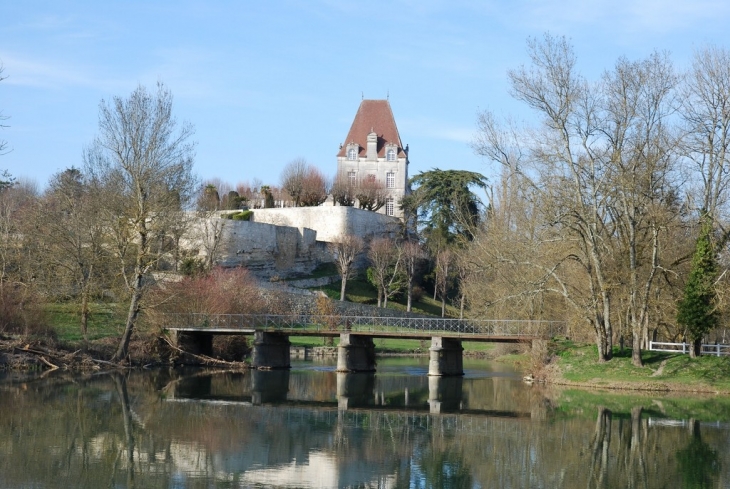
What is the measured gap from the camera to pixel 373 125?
86.1m

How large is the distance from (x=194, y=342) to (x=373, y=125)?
48653 mm

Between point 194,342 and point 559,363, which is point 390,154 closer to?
point 194,342

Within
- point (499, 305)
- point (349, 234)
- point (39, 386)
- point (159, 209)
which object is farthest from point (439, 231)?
point (39, 386)

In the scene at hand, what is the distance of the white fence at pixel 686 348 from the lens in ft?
104

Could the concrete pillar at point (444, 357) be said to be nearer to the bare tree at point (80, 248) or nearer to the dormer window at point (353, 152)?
the bare tree at point (80, 248)

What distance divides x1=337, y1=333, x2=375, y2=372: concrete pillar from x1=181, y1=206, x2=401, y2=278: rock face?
14.7 m

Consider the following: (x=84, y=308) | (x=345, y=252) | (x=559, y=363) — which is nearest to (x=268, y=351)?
(x=84, y=308)

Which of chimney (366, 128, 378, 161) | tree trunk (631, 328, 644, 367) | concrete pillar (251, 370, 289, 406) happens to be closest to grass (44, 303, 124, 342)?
concrete pillar (251, 370, 289, 406)

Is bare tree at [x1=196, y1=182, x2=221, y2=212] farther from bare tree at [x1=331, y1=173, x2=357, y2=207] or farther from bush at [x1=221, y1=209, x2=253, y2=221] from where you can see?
bare tree at [x1=331, y1=173, x2=357, y2=207]

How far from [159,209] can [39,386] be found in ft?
32.8

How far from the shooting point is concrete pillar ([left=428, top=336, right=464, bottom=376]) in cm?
3712

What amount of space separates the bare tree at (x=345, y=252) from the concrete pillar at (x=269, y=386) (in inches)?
986

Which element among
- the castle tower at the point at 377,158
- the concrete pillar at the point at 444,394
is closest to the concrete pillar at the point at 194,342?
the concrete pillar at the point at 444,394

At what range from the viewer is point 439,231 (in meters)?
67.4
